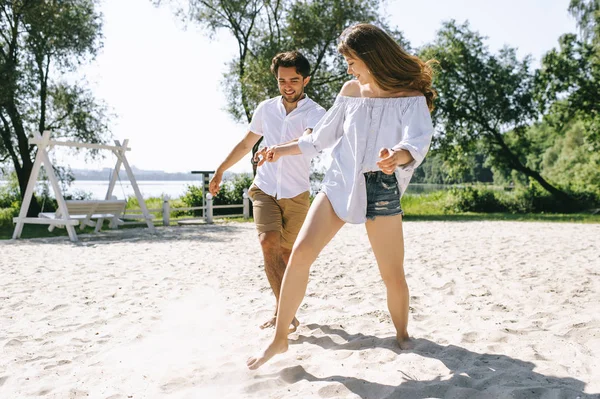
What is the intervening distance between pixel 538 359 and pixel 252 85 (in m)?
17.8

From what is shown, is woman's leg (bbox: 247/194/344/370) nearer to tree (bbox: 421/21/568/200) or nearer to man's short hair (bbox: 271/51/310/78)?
man's short hair (bbox: 271/51/310/78)

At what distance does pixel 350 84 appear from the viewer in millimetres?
3156

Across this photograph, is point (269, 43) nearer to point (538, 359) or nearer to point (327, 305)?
point (327, 305)

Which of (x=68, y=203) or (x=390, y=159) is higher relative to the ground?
(x=390, y=159)

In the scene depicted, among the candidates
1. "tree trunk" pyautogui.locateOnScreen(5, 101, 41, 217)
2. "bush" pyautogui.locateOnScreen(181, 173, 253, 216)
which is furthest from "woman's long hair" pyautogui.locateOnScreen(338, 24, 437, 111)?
"bush" pyautogui.locateOnScreen(181, 173, 253, 216)

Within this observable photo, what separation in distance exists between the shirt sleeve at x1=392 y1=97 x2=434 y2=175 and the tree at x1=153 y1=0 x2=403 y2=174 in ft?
56.3

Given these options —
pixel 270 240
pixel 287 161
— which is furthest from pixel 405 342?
pixel 287 161

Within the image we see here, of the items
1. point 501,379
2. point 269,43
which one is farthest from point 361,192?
point 269,43

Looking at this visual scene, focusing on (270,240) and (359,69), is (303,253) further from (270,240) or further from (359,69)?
(359,69)

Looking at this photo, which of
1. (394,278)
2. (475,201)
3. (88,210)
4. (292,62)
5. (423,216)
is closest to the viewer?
(394,278)

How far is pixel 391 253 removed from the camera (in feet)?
10.4

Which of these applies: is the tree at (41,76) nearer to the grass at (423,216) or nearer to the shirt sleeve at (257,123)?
the grass at (423,216)

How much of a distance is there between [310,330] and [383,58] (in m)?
2.13

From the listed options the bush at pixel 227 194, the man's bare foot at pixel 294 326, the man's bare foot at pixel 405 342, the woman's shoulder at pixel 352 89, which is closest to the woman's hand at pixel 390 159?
the woman's shoulder at pixel 352 89
